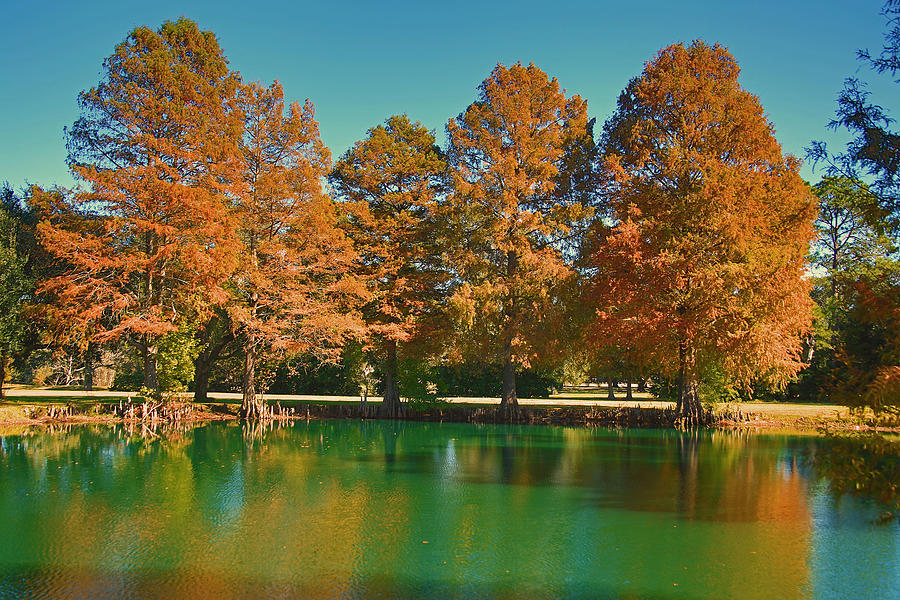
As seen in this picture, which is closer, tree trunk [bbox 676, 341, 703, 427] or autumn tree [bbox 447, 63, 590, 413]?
tree trunk [bbox 676, 341, 703, 427]

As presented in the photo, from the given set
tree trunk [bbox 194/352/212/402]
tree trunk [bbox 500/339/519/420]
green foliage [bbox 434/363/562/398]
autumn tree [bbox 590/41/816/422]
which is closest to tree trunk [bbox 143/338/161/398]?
tree trunk [bbox 194/352/212/402]

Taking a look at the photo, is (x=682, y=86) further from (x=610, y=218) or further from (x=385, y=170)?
(x=385, y=170)

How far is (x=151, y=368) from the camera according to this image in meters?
29.7

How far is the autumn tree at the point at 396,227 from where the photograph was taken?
3269 centimetres

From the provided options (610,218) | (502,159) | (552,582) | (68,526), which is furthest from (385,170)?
(552,582)

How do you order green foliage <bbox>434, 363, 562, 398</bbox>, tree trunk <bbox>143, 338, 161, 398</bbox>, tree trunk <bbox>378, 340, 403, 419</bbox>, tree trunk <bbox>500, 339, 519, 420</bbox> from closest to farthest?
tree trunk <bbox>143, 338, 161, 398</bbox> → tree trunk <bbox>500, 339, 519, 420</bbox> → tree trunk <bbox>378, 340, 403, 419</bbox> → green foliage <bbox>434, 363, 562, 398</bbox>

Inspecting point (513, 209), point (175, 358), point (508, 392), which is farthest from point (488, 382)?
point (175, 358)

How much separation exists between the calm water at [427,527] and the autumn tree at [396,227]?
539 inches

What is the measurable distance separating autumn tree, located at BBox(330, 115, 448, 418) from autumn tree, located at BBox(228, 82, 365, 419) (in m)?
1.70

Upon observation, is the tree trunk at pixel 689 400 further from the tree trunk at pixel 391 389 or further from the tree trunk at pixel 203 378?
the tree trunk at pixel 203 378

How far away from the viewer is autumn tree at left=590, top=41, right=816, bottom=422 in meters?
25.0

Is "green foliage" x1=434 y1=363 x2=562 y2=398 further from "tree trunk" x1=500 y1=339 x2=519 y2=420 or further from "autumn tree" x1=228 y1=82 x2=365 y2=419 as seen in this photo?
"autumn tree" x1=228 y1=82 x2=365 y2=419

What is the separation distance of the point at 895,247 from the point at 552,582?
124 ft

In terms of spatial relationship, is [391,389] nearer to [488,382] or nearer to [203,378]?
[203,378]
